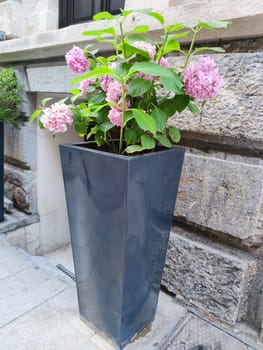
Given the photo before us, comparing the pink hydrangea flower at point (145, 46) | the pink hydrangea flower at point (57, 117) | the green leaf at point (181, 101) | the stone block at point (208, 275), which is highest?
the pink hydrangea flower at point (145, 46)

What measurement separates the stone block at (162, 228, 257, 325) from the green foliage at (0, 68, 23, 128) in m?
1.37

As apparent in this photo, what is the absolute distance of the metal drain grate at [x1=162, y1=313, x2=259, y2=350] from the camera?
3.27 feet

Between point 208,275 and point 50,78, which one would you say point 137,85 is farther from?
point 50,78

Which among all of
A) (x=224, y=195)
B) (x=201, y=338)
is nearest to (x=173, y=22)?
(x=224, y=195)

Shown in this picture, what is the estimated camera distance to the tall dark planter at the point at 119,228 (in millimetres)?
767

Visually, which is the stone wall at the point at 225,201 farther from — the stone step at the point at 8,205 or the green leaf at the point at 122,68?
the stone step at the point at 8,205

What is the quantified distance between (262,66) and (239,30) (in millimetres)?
159

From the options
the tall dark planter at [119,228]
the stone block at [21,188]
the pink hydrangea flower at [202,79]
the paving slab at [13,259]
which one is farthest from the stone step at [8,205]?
the pink hydrangea flower at [202,79]

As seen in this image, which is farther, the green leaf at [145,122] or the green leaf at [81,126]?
the green leaf at [81,126]

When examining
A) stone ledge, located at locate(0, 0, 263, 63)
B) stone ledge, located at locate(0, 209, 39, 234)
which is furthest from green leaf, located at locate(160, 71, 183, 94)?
stone ledge, located at locate(0, 209, 39, 234)

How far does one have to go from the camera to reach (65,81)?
149 cm

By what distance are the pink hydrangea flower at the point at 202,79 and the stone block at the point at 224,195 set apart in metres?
0.40

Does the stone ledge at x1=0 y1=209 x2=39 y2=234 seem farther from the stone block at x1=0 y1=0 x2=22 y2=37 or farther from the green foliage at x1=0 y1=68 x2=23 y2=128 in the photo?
the stone block at x1=0 y1=0 x2=22 y2=37

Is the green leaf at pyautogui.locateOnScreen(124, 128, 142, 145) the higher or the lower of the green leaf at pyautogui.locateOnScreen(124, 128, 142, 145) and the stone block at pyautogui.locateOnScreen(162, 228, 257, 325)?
the higher
